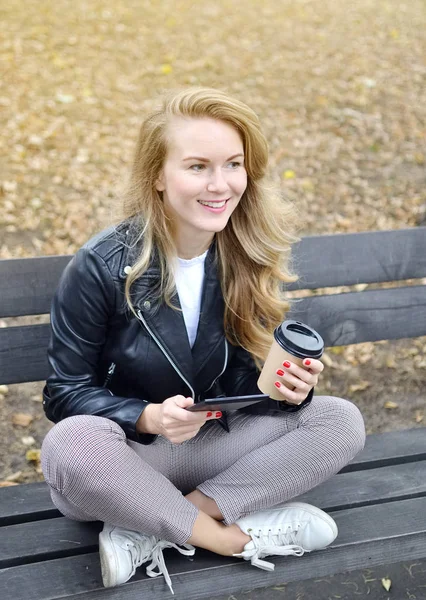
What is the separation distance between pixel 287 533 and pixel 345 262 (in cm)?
115

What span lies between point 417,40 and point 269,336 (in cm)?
600

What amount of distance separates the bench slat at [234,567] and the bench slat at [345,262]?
900mm

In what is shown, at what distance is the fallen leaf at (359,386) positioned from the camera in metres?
4.19

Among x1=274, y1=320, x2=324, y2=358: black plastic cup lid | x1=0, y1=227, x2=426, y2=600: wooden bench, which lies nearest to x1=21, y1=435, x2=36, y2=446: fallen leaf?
x1=0, y1=227, x2=426, y2=600: wooden bench

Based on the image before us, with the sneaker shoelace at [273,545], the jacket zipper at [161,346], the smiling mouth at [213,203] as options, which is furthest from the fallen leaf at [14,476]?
the smiling mouth at [213,203]

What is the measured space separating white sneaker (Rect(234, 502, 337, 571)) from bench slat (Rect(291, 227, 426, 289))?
94 cm

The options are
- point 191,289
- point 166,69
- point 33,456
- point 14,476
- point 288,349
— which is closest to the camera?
point 288,349

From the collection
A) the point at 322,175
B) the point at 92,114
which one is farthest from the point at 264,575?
the point at 92,114

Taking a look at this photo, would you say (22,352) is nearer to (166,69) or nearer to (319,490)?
(319,490)

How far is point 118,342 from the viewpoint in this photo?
8.31 ft

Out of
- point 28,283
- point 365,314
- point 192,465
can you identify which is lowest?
point 192,465

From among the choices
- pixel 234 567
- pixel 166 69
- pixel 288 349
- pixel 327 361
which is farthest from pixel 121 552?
pixel 166 69

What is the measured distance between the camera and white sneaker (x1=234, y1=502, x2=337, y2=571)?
246cm

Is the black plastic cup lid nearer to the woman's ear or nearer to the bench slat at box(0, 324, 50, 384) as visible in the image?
the woman's ear
